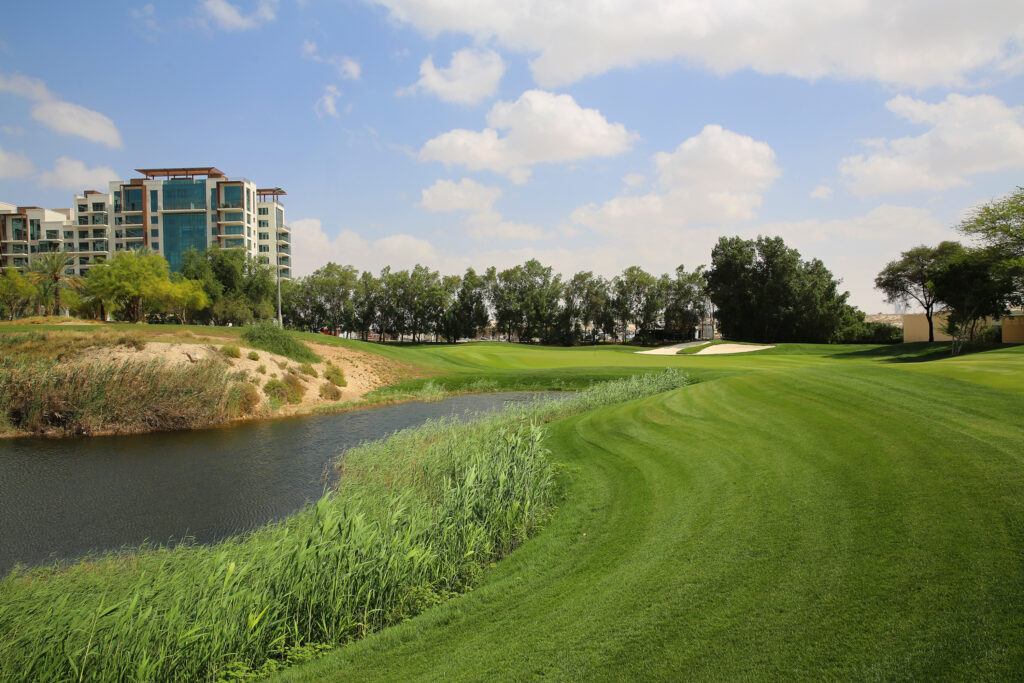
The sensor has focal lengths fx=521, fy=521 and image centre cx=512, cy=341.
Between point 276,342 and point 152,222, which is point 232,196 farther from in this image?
point 276,342

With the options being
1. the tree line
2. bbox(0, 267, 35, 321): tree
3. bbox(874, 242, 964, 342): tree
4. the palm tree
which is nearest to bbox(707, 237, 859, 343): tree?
bbox(874, 242, 964, 342): tree

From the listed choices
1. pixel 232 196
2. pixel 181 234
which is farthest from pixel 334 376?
pixel 181 234

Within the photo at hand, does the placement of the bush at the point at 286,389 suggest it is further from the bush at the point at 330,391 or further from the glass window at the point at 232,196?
the glass window at the point at 232,196

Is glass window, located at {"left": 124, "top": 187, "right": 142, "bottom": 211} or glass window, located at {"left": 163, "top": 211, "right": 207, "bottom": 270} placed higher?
glass window, located at {"left": 124, "top": 187, "right": 142, "bottom": 211}

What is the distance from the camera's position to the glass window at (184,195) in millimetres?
86812

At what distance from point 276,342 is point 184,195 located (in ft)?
263

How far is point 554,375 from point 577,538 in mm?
20345

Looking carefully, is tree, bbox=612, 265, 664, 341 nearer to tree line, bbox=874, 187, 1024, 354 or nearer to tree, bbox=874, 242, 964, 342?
tree, bbox=874, 242, 964, 342

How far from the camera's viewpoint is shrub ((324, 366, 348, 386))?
24391 millimetres

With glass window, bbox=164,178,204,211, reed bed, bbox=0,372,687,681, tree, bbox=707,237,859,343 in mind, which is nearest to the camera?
reed bed, bbox=0,372,687,681

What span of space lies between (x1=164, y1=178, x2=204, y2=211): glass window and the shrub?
7805 cm

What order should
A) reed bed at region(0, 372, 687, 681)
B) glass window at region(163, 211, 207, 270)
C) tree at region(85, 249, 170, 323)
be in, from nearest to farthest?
reed bed at region(0, 372, 687, 681)
tree at region(85, 249, 170, 323)
glass window at region(163, 211, 207, 270)

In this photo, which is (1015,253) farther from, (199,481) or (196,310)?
(196,310)

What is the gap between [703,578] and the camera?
4.28m
